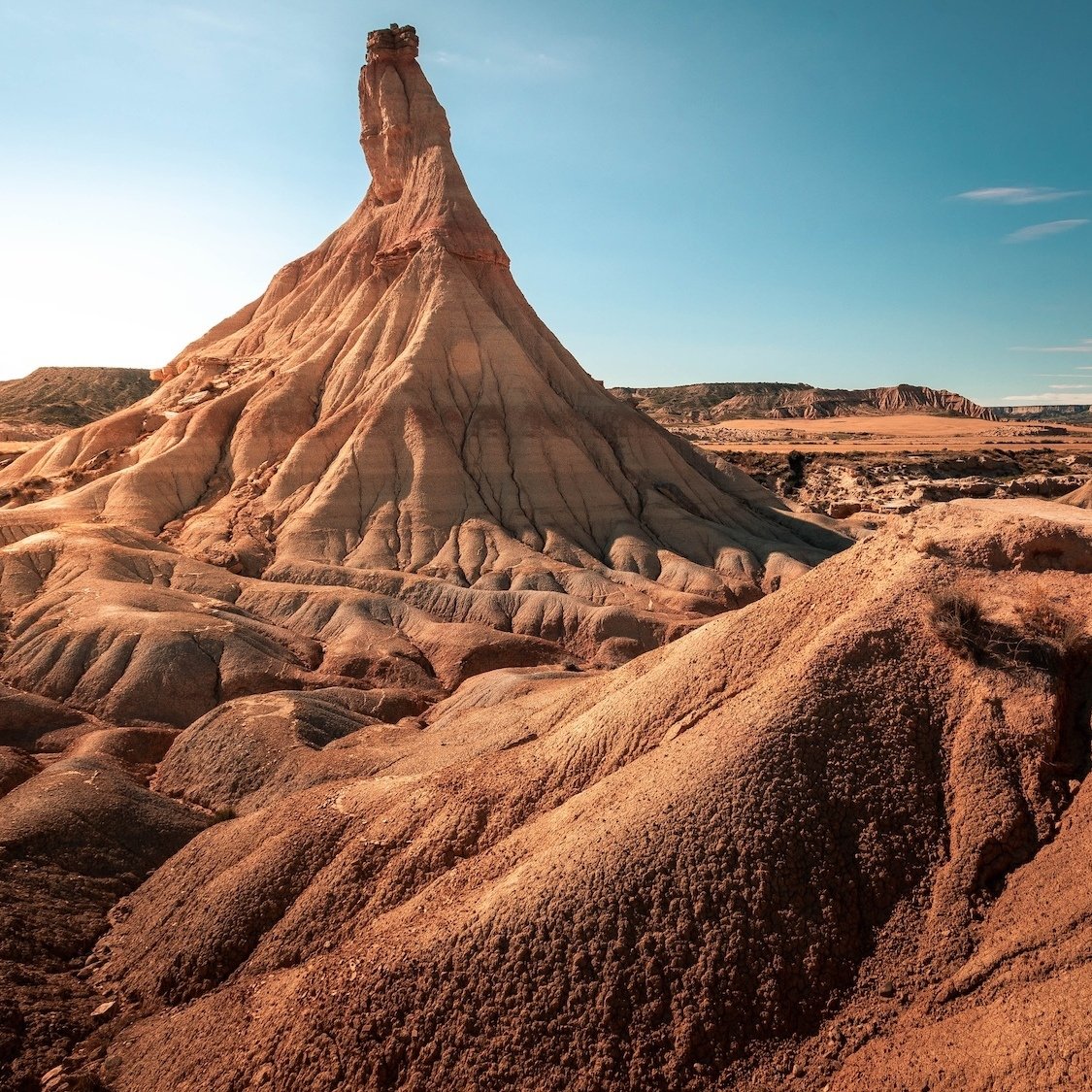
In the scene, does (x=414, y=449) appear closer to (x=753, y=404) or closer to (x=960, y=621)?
(x=960, y=621)

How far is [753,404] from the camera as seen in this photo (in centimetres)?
18062

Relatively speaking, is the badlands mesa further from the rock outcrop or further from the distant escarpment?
the distant escarpment

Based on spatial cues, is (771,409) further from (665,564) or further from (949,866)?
(949,866)

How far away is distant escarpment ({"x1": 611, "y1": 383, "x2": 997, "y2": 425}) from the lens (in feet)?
561

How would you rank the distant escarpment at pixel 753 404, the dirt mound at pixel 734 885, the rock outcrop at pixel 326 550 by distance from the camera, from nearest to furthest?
the dirt mound at pixel 734 885 → the rock outcrop at pixel 326 550 → the distant escarpment at pixel 753 404

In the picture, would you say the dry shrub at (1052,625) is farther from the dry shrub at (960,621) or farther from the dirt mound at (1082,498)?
the dirt mound at (1082,498)

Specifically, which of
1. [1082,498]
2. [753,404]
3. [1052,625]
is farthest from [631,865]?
[753,404]

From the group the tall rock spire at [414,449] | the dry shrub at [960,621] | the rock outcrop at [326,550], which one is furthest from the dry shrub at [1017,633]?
the tall rock spire at [414,449]

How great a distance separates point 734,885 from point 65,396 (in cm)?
13776

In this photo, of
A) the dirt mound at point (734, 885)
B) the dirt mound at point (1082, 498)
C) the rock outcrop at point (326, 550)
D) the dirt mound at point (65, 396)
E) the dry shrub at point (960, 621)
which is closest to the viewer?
the dirt mound at point (734, 885)

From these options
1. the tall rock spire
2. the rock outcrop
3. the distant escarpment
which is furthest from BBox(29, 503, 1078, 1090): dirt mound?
the distant escarpment

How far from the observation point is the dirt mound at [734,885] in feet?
27.5

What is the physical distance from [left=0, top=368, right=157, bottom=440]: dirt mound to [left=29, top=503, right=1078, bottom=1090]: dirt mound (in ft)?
315

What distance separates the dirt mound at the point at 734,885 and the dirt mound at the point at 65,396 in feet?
315
